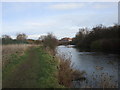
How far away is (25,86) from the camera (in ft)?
24.2

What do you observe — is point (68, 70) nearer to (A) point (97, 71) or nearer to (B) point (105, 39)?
(A) point (97, 71)

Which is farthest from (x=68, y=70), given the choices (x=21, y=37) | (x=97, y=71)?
(x=21, y=37)

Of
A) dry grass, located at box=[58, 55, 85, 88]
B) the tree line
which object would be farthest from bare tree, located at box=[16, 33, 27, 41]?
dry grass, located at box=[58, 55, 85, 88]

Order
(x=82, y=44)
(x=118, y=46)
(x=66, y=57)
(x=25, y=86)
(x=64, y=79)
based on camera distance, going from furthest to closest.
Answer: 1. (x=82, y=44)
2. (x=118, y=46)
3. (x=66, y=57)
4. (x=64, y=79)
5. (x=25, y=86)

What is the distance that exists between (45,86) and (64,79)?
233cm

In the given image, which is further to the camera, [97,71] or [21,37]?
[21,37]

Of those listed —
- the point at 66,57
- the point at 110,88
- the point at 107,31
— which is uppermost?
the point at 107,31

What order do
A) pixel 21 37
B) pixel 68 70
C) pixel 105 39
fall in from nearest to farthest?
pixel 68 70, pixel 105 39, pixel 21 37

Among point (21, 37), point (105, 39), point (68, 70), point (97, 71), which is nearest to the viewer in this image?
point (68, 70)

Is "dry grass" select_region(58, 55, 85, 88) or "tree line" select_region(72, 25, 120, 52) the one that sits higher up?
"tree line" select_region(72, 25, 120, 52)

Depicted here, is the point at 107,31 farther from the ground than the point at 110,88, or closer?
farther from the ground

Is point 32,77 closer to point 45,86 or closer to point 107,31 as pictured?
point 45,86

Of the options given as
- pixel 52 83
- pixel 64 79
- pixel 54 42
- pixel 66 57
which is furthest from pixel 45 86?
pixel 54 42

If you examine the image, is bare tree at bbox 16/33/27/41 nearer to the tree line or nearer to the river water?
the tree line
